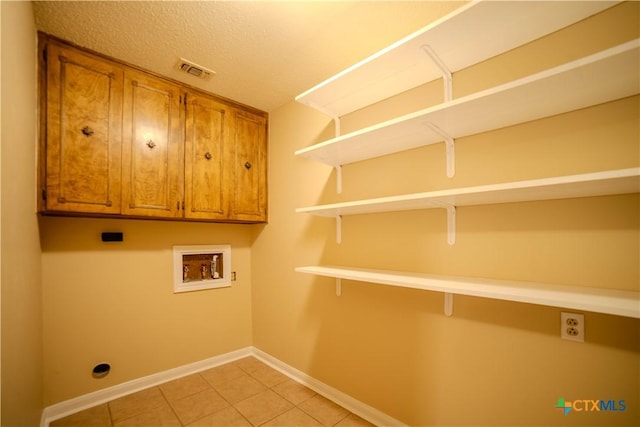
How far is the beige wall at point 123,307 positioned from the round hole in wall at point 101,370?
0.09ft

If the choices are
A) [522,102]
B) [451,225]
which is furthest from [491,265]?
[522,102]

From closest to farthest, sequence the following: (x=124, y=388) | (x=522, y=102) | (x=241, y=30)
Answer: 1. (x=522, y=102)
2. (x=241, y=30)
3. (x=124, y=388)

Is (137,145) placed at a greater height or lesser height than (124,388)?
greater

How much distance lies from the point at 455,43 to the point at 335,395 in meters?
2.36

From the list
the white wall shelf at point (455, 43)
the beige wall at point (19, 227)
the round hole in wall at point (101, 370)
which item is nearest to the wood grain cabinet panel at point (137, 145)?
the beige wall at point (19, 227)

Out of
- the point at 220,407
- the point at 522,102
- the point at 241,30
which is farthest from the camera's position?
the point at 220,407

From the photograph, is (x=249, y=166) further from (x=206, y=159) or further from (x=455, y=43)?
(x=455, y=43)

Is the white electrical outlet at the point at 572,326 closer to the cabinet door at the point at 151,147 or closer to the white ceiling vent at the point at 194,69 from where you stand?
the cabinet door at the point at 151,147

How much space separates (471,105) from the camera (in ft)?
3.83

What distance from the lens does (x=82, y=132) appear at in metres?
1.80

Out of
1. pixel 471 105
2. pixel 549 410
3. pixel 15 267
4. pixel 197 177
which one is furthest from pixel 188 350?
pixel 471 105

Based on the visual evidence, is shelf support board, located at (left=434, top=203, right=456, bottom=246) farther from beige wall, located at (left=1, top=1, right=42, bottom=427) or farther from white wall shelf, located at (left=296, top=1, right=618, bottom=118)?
beige wall, located at (left=1, top=1, right=42, bottom=427)

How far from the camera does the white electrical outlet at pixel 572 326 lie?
115 centimetres

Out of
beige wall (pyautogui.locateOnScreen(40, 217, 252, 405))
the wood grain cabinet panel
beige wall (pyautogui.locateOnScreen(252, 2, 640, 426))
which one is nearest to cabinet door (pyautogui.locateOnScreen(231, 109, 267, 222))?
the wood grain cabinet panel
